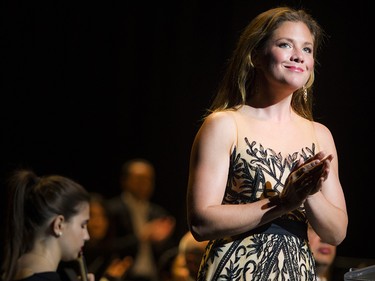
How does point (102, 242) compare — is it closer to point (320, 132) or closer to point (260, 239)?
point (320, 132)

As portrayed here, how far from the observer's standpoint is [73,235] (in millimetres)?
3340

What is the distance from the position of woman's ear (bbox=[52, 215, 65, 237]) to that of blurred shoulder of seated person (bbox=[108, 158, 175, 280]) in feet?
11.1

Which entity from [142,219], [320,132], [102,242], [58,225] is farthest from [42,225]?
[142,219]

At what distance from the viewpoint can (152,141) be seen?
7.61 m

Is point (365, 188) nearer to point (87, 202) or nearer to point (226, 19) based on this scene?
point (226, 19)

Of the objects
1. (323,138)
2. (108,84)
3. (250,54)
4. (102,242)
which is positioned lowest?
(102,242)

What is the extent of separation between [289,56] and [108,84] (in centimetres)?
532

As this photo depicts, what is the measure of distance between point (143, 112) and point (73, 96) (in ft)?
2.33

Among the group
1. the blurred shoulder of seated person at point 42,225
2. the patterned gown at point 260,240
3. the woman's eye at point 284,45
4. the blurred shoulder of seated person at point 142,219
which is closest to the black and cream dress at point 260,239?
the patterned gown at point 260,240

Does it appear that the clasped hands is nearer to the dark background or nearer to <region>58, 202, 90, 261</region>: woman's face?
<region>58, 202, 90, 261</region>: woman's face

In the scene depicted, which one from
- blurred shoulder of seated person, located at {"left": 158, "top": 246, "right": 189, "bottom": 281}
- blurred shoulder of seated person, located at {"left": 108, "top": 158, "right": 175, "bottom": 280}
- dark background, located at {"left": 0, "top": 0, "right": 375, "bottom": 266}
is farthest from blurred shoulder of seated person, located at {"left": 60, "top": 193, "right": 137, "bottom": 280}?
dark background, located at {"left": 0, "top": 0, "right": 375, "bottom": 266}

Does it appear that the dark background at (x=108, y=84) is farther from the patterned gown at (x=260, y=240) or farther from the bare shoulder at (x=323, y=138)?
the patterned gown at (x=260, y=240)

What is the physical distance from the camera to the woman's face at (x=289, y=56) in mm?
2338

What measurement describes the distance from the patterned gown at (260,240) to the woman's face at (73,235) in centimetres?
115
